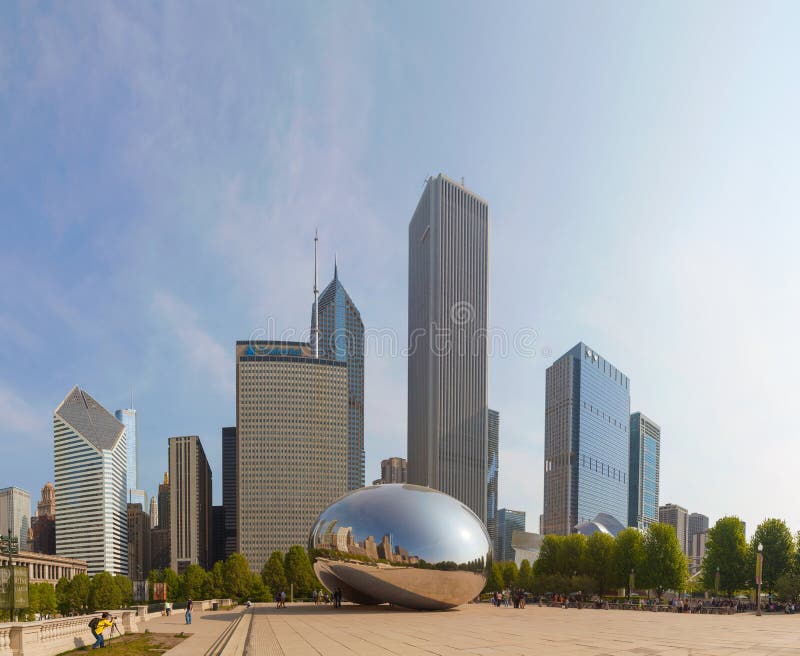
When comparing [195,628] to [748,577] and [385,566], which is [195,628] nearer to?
[385,566]

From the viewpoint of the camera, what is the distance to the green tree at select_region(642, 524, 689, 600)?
59.6 m


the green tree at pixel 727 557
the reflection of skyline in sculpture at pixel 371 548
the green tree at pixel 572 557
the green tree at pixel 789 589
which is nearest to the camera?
the reflection of skyline in sculpture at pixel 371 548

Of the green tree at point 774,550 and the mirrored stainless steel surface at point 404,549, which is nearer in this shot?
the mirrored stainless steel surface at point 404,549

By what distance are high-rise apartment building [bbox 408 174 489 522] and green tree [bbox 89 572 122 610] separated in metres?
112

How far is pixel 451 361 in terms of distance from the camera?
192m

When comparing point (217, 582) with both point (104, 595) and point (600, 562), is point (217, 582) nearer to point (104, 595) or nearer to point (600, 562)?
point (104, 595)

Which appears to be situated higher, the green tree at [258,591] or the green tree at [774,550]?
the green tree at [774,550]

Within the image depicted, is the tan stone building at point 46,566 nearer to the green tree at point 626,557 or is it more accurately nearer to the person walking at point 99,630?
the green tree at point 626,557

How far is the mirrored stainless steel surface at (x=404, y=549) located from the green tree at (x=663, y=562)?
30.1 m

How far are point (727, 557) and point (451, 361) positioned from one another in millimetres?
134084

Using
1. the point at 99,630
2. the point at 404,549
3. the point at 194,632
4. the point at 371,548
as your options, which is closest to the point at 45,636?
the point at 99,630

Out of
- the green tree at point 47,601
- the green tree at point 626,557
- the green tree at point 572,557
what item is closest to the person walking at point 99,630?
the green tree at point 626,557

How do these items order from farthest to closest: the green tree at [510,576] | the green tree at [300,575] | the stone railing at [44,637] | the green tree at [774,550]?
1. the green tree at [510,576]
2. the green tree at [300,575]
3. the green tree at [774,550]
4. the stone railing at [44,637]

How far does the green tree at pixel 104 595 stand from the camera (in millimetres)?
81938
